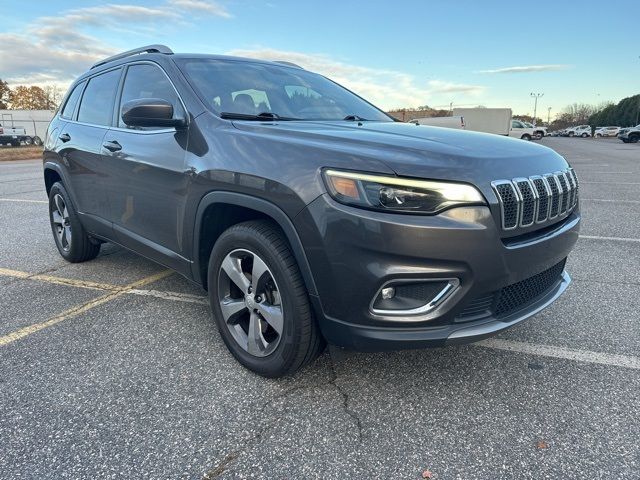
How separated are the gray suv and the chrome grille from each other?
1 cm

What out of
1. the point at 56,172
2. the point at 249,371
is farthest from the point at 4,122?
the point at 249,371

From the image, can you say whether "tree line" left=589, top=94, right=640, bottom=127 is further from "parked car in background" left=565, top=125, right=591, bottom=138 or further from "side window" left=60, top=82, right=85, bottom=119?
"side window" left=60, top=82, right=85, bottom=119

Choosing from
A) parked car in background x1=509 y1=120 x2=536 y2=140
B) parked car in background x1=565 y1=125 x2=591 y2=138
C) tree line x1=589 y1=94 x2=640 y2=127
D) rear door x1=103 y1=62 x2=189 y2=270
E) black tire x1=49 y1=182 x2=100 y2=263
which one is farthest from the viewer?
parked car in background x1=565 y1=125 x2=591 y2=138

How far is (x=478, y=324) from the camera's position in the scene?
2.24 meters

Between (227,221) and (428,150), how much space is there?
1.25 meters

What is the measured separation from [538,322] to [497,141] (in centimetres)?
138

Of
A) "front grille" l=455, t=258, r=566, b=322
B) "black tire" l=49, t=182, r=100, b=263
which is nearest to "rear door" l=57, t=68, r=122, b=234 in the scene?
"black tire" l=49, t=182, r=100, b=263

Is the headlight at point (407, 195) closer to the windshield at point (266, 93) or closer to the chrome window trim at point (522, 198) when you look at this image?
the chrome window trim at point (522, 198)

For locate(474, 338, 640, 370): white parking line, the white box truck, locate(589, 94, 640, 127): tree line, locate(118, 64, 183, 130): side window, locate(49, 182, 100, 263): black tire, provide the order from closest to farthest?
locate(474, 338, 640, 370): white parking line < locate(118, 64, 183, 130): side window < locate(49, 182, 100, 263): black tire < the white box truck < locate(589, 94, 640, 127): tree line

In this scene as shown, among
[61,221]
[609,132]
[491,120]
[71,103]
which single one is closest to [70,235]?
[61,221]

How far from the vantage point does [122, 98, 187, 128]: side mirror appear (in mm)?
2807

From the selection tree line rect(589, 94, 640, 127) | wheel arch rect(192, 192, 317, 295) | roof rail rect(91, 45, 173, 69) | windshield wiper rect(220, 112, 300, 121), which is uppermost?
tree line rect(589, 94, 640, 127)

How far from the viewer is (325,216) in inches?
85.0

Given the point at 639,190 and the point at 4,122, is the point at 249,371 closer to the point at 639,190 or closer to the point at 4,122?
the point at 639,190
